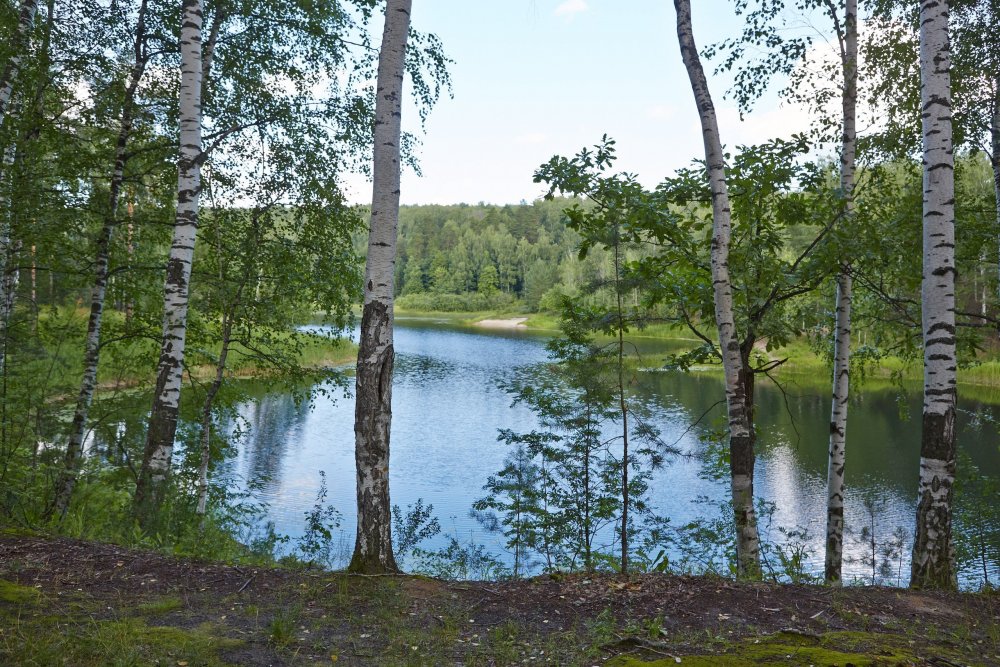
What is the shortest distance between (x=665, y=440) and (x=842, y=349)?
406 inches

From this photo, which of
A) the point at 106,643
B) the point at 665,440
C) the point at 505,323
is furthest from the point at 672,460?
the point at 505,323

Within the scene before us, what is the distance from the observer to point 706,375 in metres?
32.9

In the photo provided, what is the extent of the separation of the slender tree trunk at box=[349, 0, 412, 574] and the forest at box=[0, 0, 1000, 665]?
0.08ft

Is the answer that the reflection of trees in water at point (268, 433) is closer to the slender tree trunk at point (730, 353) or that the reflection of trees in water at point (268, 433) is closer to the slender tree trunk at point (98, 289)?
the slender tree trunk at point (98, 289)

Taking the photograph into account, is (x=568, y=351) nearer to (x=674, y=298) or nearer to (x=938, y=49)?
(x=674, y=298)

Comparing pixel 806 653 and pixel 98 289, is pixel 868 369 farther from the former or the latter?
pixel 98 289

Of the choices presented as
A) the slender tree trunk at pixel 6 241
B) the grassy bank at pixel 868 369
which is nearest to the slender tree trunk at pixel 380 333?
the slender tree trunk at pixel 6 241

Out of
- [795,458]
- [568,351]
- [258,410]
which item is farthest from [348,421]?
[568,351]

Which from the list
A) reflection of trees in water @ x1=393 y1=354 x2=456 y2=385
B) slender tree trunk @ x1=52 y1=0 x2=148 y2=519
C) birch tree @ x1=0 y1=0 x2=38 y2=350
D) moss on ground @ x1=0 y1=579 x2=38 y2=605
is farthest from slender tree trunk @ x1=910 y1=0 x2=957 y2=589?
reflection of trees in water @ x1=393 y1=354 x2=456 y2=385

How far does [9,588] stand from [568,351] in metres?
A: 5.77

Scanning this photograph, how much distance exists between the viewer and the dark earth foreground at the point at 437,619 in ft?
10.9

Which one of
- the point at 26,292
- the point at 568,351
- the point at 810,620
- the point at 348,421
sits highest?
the point at 26,292

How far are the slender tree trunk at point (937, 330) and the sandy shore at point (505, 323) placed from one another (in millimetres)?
69911

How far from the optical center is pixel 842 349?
7.67m
